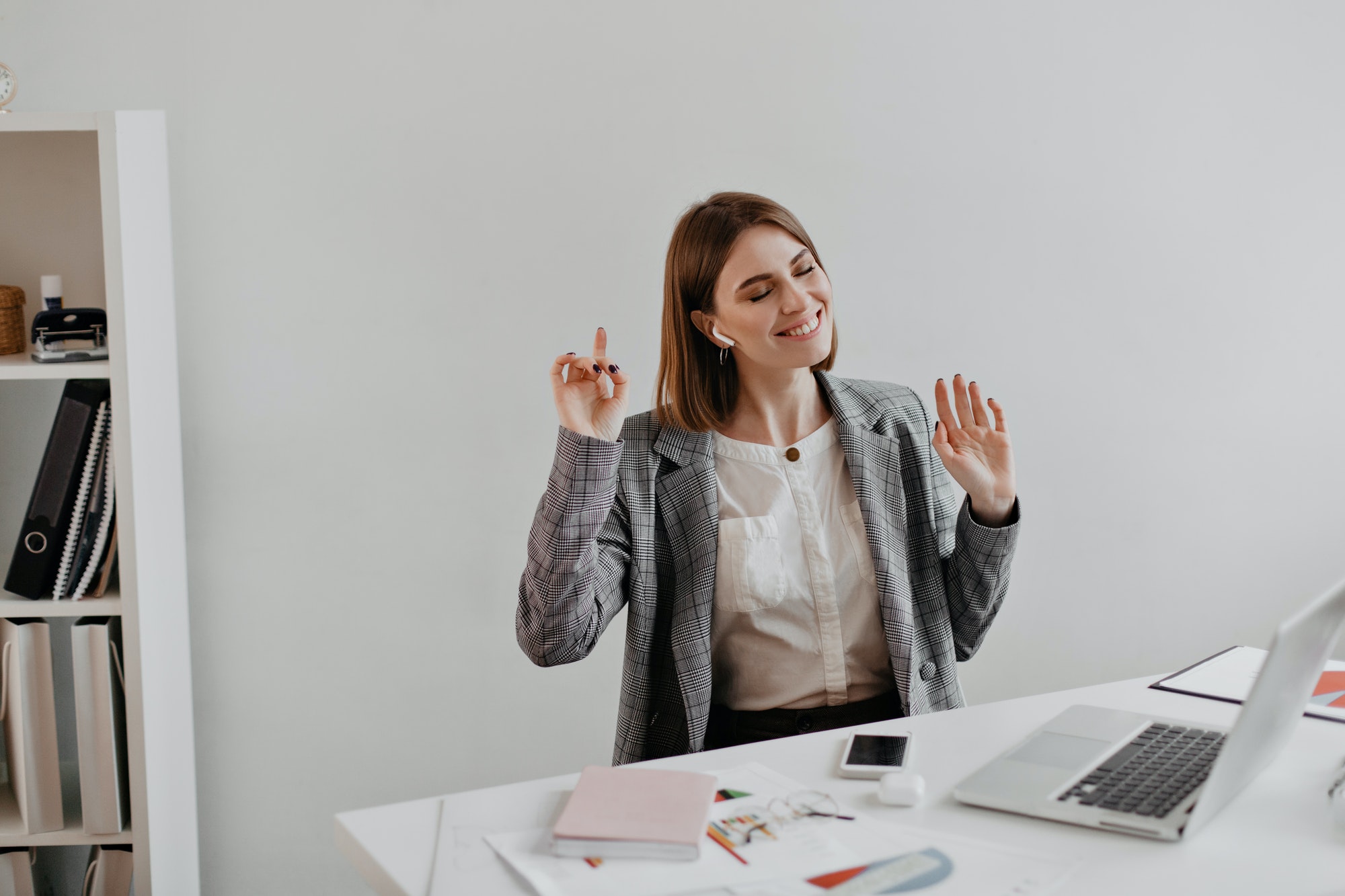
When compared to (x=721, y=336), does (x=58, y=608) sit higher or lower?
lower

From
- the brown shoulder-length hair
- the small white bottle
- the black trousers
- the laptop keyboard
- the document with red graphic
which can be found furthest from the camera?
the small white bottle

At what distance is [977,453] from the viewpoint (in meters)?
1.64

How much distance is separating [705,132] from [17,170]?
1.31 meters

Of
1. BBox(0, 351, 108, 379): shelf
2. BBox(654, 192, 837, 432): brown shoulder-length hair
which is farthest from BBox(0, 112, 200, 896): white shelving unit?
BBox(654, 192, 837, 432): brown shoulder-length hair

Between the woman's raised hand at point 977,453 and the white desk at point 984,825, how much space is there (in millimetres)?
357

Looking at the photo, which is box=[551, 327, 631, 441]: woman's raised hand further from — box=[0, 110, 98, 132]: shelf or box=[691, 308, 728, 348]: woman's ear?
box=[0, 110, 98, 132]: shelf

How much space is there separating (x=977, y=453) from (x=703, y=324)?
0.49 meters

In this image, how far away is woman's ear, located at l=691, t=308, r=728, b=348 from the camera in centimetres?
180

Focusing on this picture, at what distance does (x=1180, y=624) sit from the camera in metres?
2.87

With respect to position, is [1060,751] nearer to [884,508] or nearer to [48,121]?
[884,508]

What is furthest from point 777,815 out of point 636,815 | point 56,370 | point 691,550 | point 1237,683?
point 56,370

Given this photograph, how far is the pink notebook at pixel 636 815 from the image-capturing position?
39.4 inches

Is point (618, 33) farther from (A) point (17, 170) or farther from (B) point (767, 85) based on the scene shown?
(A) point (17, 170)

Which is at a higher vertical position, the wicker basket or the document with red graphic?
the wicker basket
